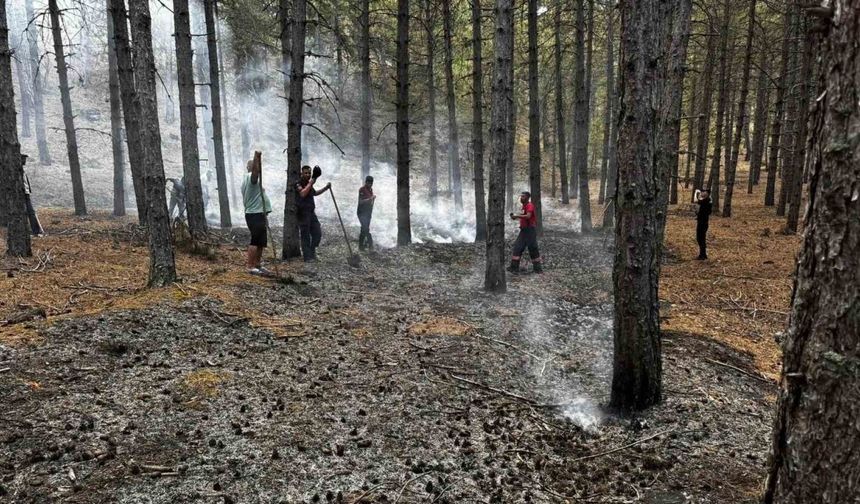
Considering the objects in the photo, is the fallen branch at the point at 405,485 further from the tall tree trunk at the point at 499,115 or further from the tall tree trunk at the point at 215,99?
the tall tree trunk at the point at 215,99

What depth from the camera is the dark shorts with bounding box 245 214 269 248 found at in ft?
28.8

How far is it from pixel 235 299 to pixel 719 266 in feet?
35.6

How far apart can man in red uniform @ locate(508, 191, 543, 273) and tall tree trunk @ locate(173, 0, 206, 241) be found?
725 cm

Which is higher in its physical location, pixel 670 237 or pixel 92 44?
pixel 92 44

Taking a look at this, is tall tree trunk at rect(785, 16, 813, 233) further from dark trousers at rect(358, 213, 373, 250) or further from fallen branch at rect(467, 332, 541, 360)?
fallen branch at rect(467, 332, 541, 360)

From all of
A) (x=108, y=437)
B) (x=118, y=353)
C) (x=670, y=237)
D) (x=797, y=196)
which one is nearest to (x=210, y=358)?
(x=118, y=353)

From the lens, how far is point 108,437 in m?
3.80

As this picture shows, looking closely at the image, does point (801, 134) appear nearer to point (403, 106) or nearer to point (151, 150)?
point (403, 106)

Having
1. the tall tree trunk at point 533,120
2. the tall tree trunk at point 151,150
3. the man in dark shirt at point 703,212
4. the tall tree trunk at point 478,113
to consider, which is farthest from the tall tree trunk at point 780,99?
the tall tree trunk at point 151,150

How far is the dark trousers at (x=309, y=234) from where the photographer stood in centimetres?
1125

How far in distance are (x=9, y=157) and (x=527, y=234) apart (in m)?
9.74

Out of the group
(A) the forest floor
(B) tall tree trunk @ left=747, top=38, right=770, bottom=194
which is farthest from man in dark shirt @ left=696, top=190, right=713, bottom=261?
(B) tall tree trunk @ left=747, top=38, right=770, bottom=194

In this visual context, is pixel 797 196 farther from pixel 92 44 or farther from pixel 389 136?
pixel 92 44

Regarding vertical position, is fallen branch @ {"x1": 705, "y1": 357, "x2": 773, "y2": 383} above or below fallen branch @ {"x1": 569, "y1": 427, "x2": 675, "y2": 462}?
below
